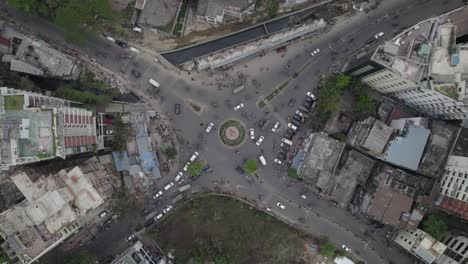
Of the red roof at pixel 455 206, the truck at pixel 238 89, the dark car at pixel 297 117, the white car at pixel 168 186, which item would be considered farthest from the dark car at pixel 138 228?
the red roof at pixel 455 206

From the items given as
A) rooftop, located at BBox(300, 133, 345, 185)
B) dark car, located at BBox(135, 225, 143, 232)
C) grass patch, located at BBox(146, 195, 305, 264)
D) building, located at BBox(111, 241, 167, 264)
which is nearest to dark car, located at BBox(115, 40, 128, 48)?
grass patch, located at BBox(146, 195, 305, 264)

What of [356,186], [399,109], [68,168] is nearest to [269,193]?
[356,186]

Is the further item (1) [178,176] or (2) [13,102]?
(1) [178,176]

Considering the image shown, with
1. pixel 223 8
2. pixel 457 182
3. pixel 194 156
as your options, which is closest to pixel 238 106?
pixel 194 156

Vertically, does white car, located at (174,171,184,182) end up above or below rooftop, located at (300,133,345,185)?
below

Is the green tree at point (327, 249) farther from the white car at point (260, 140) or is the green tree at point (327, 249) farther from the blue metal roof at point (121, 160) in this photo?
the blue metal roof at point (121, 160)

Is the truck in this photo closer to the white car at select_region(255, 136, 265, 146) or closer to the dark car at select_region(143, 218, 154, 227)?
the white car at select_region(255, 136, 265, 146)

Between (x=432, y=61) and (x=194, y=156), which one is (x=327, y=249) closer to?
(x=194, y=156)
